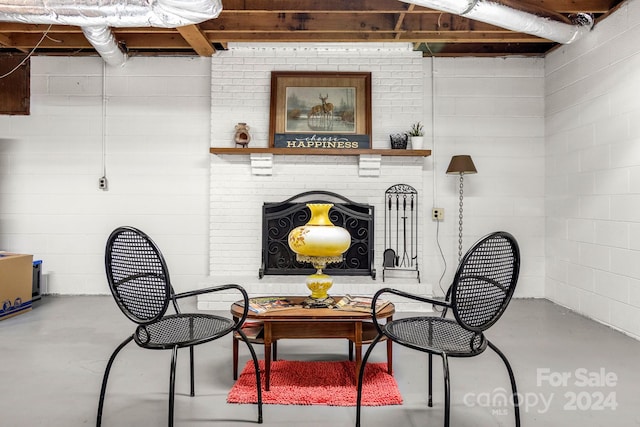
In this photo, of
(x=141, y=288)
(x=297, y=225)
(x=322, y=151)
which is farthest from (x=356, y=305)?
(x=322, y=151)

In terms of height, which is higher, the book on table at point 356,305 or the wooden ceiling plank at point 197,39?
the wooden ceiling plank at point 197,39

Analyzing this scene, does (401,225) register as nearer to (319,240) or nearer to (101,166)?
(319,240)

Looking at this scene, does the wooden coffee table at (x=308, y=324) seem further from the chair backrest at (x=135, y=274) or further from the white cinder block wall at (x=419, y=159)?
the white cinder block wall at (x=419, y=159)

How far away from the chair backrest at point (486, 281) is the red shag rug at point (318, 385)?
73cm

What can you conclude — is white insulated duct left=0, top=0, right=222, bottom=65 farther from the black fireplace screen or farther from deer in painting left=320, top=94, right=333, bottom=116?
the black fireplace screen

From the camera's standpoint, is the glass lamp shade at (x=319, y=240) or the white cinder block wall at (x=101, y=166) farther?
the white cinder block wall at (x=101, y=166)

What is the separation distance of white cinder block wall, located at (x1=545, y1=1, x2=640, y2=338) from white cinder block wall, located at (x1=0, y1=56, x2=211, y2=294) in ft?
11.8

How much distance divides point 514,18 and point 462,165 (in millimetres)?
1407

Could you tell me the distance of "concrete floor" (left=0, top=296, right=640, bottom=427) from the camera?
6.64 ft

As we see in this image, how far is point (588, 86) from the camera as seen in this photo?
3902mm

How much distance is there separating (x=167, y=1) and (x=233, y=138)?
5.81 ft

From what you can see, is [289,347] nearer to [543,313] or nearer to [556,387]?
[556,387]

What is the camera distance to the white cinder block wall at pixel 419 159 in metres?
4.59

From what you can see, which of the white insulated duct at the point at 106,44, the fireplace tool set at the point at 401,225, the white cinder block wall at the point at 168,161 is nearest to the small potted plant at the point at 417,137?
the white cinder block wall at the point at 168,161
